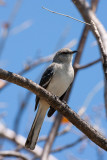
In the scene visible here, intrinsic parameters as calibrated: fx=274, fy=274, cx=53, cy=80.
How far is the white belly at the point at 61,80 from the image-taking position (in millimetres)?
4738

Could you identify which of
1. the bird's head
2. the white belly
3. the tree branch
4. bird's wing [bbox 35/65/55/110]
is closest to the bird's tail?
bird's wing [bbox 35/65/55/110]

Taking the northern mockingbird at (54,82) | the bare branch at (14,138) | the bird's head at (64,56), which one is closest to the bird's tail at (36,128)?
the northern mockingbird at (54,82)

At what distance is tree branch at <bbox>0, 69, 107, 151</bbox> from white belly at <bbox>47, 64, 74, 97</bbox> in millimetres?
1533

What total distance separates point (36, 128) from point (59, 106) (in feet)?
4.65

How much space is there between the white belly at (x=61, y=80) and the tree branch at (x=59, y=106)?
153cm

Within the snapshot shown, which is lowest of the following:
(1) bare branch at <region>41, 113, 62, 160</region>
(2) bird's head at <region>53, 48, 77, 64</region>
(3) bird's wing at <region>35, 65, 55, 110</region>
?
(1) bare branch at <region>41, 113, 62, 160</region>

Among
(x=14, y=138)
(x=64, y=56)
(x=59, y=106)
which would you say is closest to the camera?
(x=59, y=106)

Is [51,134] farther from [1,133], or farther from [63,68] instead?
[1,133]

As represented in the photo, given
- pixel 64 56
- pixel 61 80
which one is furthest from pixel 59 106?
pixel 64 56

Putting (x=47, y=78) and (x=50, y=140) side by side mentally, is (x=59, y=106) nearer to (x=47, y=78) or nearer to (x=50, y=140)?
(x=50, y=140)

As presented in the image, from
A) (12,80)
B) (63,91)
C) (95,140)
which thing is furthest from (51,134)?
(12,80)

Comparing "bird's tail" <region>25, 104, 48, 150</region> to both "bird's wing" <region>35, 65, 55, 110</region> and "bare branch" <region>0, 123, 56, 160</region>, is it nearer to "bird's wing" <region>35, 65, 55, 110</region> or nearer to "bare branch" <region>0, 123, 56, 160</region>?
"bird's wing" <region>35, 65, 55, 110</region>

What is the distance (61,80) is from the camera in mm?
4727

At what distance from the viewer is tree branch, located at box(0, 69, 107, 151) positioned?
289cm
